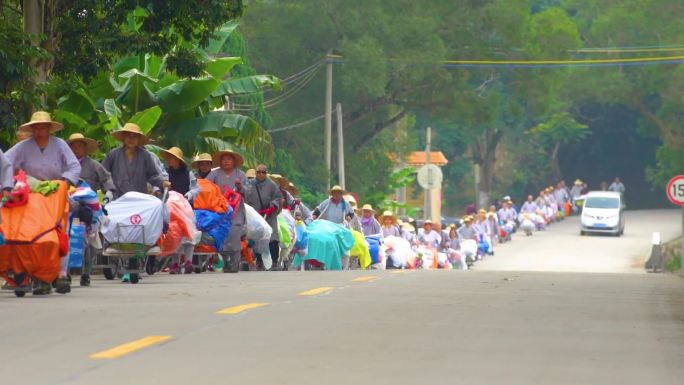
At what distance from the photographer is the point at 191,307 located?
14.6m

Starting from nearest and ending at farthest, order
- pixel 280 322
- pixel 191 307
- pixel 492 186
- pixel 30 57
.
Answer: pixel 280 322
pixel 191 307
pixel 30 57
pixel 492 186

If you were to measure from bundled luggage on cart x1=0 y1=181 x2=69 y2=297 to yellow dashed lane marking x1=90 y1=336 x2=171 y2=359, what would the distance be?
4.72 metres

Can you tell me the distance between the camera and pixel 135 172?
20516 mm

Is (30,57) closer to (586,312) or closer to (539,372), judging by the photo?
(586,312)

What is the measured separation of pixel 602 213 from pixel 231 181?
4638 centimetres

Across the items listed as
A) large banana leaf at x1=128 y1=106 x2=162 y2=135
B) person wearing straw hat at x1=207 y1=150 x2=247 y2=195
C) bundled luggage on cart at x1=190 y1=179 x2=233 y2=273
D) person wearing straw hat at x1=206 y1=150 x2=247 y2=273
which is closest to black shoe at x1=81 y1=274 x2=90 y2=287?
bundled luggage on cart at x1=190 y1=179 x2=233 y2=273

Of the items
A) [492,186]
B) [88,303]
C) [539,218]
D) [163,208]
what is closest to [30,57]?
[163,208]

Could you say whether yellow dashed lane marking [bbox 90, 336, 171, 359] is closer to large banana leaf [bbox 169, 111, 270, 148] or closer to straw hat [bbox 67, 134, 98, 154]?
straw hat [bbox 67, 134, 98, 154]

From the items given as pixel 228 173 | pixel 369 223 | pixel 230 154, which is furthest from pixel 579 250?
pixel 230 154

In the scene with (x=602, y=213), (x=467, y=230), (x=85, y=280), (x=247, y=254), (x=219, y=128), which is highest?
(x=602, y=213)

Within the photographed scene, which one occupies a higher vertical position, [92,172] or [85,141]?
[85,141]

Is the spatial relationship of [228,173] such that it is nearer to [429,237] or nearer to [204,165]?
[204,165]

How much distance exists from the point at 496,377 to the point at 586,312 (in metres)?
5.23

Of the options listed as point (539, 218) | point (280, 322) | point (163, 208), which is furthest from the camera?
point (539, 218)
